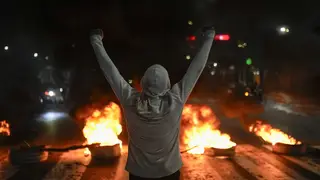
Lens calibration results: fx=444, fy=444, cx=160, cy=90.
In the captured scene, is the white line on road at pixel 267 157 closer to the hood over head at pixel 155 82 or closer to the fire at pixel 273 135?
the fire at pixel 273 135

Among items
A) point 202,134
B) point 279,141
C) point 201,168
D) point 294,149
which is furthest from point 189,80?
point 279,141

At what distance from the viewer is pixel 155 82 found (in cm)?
304

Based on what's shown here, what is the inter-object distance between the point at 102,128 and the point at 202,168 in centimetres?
337

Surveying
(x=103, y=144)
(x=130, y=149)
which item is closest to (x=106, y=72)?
(x=130, y=149)

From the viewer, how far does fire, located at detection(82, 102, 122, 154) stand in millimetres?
10953

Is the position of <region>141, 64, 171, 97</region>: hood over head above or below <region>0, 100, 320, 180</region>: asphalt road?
above

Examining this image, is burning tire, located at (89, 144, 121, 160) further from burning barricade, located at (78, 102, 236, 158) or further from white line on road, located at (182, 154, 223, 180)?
white line on road, located at (182, 154, 223, 180)

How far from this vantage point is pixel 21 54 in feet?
118

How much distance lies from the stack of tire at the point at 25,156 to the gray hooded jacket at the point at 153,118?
6693 mm

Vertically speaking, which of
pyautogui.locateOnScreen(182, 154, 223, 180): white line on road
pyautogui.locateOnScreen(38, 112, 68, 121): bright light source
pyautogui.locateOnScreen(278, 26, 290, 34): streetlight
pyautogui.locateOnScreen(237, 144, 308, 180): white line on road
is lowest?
pyautogui.locateOnScreen(38, 112, 68, 121): bright light source

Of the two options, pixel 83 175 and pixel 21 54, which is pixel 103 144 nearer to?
pixel 83 175

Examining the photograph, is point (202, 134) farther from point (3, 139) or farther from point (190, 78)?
point (190, 78)

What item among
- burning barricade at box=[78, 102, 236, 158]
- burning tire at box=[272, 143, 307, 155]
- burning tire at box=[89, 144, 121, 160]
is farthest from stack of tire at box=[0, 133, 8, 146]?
burning tire at box=[272, 143, 307, 155]

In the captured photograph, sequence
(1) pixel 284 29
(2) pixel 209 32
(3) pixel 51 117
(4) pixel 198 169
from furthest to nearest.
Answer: (1) pixel 284 29 → (3) pixel 51 117 → (4) pixel 198 169 → (2) pixel 209 32
